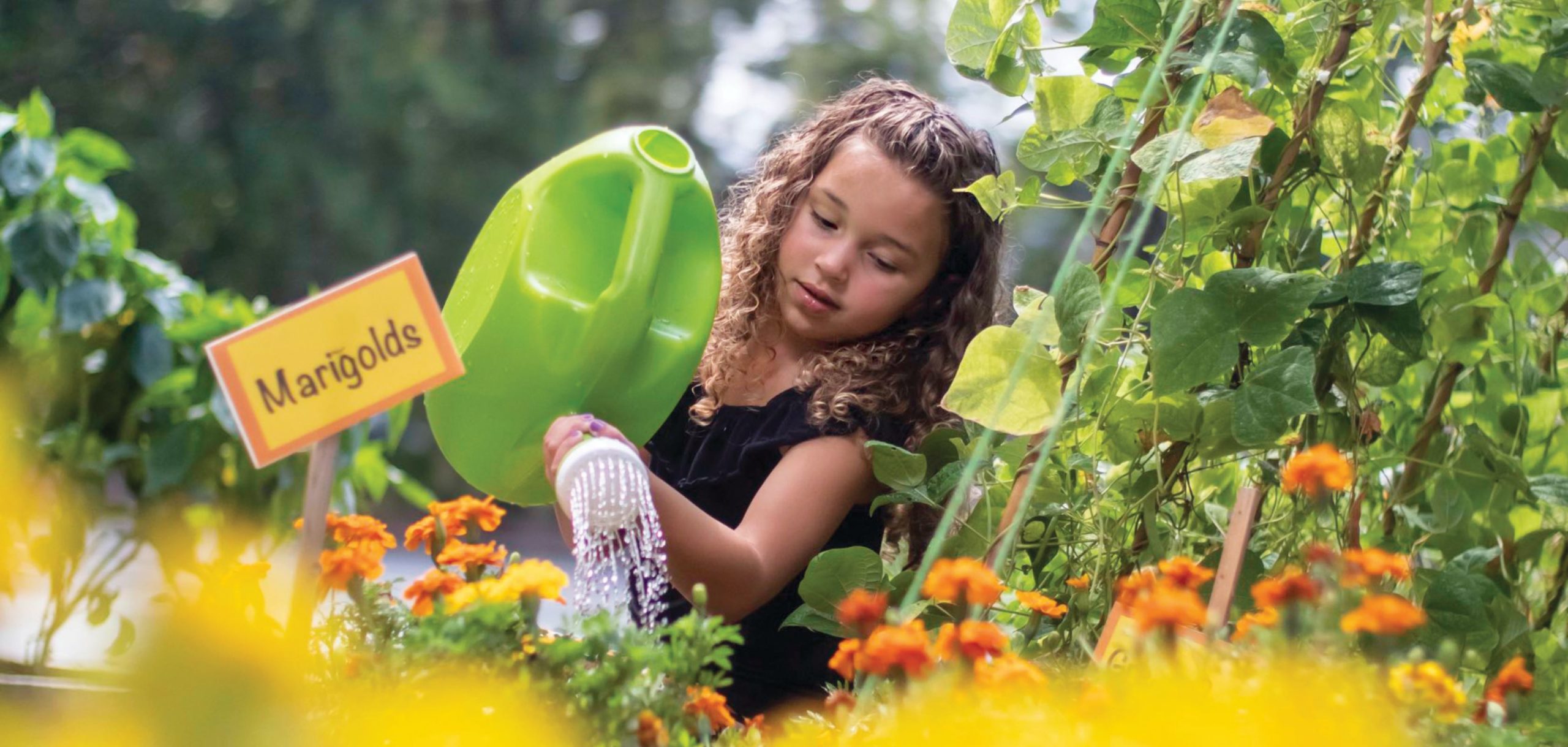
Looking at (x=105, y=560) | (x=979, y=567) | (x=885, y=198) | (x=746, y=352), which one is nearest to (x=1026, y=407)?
(x=979, y=567)

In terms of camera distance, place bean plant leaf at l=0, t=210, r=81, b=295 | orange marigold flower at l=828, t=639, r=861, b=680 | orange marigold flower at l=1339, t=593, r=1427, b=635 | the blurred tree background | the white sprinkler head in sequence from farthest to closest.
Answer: the blurred tree background
bean plant leaf at l=0, t=210, r=81, b=295
the white sprinkler head
orange marigold flower at l=828, t=639, r=861, b=680
orange marigold flower at l=1339, t=593, r=1427, b=635

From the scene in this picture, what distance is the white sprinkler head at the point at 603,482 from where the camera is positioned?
0.68 m

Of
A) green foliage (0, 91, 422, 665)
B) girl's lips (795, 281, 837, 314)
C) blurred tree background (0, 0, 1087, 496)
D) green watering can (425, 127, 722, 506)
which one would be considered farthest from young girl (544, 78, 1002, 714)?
blurred tree background (0, 0, 1087, 496)

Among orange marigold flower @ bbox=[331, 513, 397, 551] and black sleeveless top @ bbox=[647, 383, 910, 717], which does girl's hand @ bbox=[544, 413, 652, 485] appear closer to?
orange marigold flower @ bbox=[331, 513, 397, 551]

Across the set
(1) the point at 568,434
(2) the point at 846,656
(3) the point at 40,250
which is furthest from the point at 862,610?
(3) the point at 40,250

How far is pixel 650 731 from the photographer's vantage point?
58 centimetres

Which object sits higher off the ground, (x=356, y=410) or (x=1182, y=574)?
(x=356, y=410)

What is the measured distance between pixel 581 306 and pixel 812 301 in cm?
28

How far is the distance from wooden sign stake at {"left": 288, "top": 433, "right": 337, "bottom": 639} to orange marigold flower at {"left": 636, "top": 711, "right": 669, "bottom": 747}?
5.8 inches

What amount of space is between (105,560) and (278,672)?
5.03 ft

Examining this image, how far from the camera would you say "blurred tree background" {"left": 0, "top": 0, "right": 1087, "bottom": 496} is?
→ 6.89 meters

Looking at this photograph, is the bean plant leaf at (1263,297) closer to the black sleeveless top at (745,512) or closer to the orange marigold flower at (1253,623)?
the orange marigold flower at (1253,623)

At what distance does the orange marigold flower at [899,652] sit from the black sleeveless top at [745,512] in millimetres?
511

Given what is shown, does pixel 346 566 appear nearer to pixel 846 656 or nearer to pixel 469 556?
pixel 469 556
